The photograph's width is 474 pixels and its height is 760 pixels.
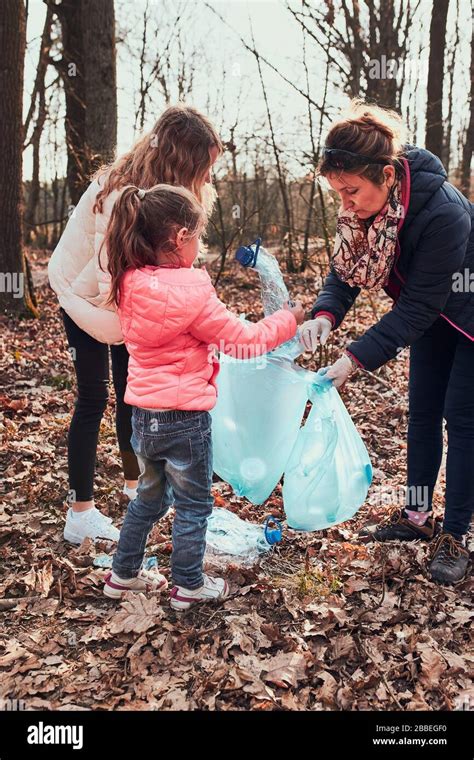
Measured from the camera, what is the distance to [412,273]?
2684 millimetres

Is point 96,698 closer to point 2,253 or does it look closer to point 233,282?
point 2,253

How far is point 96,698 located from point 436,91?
9.47 m

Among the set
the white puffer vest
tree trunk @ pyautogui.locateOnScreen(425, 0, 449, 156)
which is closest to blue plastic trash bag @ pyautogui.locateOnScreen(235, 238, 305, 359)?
the white puffer vest

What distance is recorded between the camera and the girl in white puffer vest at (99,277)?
2.58m

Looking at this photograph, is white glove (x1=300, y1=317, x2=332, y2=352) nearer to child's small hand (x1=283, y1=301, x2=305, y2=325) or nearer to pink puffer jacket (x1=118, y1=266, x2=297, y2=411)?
child's small hand (x1=283, y1=301, x2=305, y2=325)

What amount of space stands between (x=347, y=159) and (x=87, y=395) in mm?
1470

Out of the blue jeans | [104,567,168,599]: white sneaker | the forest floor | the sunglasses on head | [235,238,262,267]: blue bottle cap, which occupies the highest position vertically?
the sunglasses on head

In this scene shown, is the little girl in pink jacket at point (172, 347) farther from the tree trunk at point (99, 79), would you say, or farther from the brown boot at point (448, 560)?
the tree trunk at point (99, 79)

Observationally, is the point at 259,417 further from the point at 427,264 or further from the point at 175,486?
the point at 427,264

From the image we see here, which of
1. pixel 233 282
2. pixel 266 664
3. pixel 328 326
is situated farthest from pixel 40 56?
pixel 266 664

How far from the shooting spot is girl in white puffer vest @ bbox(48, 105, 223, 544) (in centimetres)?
258

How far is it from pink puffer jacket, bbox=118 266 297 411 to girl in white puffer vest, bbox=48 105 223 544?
281 mm

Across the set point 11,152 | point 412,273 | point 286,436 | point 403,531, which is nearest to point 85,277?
point 286,436

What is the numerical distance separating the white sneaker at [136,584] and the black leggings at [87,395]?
0.54m
